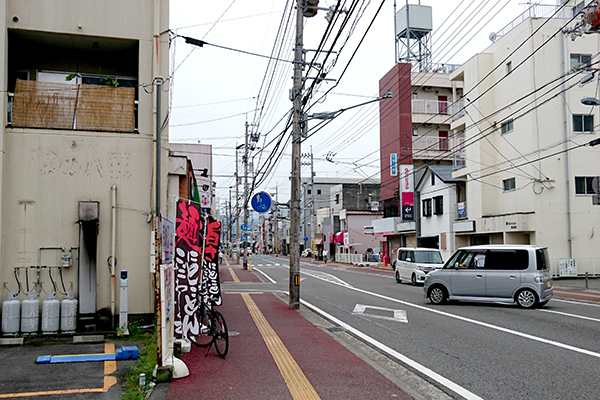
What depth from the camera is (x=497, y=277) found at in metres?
15.7

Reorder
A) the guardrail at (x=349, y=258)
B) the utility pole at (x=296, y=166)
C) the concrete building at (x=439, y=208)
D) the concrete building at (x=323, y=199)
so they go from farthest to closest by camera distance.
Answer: the concrete building at (x=323, y=199)
the guardrail at (x=349, y=258)
the concrete building at (x=439, y=208)
the utility pole at (x=296, y=166)

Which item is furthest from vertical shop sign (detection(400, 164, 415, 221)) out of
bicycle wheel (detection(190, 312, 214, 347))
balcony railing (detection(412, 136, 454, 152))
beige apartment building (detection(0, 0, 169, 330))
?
bicycle wheel (detection(190, 312, 214, 347))

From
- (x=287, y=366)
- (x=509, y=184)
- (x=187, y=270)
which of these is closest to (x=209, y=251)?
(x=187, y=270)

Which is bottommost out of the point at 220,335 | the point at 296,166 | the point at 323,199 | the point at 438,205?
the point at 220,335

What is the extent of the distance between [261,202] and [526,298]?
35.8 feet

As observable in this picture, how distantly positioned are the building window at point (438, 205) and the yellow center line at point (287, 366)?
1084 inches

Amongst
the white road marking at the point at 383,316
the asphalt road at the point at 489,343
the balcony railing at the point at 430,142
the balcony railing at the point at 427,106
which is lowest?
the white road marking at the point at 383,316

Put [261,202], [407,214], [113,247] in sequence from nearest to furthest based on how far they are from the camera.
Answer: [113,247]
[261,202]
[407,214]

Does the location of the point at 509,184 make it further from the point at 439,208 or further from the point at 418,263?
the point at 418,263

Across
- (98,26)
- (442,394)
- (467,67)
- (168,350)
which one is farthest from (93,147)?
(467,67)

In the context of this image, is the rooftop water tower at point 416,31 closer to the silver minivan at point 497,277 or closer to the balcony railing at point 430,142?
the balcony railing at point 430,142

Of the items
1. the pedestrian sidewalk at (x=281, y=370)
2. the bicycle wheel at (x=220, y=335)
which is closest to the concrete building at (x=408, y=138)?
the pedestrian sidewalk at (x=281, y=370)

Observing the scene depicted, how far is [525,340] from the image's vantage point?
Answer: 10297 millimetres

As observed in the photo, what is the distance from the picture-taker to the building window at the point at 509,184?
31000 millimetres
